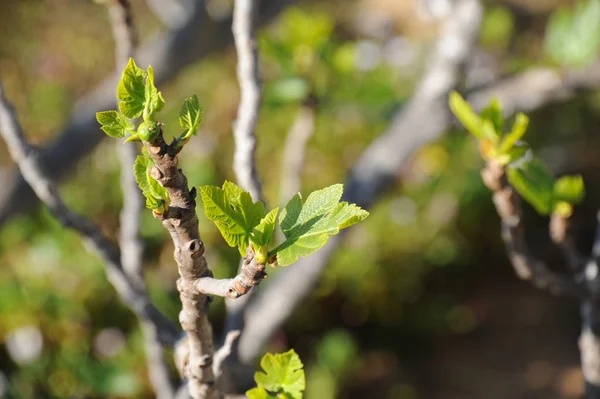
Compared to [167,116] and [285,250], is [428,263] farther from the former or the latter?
[285,250]

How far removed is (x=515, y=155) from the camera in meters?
0.72

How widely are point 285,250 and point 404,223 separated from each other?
75.6 inches

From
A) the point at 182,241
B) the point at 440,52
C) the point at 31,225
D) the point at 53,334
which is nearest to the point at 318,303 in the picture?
the point at 53,334

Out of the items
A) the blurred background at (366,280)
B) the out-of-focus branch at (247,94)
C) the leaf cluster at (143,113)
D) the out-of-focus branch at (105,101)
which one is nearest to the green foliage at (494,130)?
the out-of-focus branch at (247,94)

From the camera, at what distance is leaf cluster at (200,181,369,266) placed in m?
0.48

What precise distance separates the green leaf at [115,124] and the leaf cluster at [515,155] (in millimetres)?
393

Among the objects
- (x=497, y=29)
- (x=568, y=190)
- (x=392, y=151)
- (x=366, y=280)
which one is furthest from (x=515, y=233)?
(x=497, y=29)

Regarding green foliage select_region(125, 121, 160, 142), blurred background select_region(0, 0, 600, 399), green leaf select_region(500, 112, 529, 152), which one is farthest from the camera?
blurred background select_region(0, 0, 600, 399)

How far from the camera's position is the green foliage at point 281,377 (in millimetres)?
582

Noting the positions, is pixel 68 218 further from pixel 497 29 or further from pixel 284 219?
pixel 497 29

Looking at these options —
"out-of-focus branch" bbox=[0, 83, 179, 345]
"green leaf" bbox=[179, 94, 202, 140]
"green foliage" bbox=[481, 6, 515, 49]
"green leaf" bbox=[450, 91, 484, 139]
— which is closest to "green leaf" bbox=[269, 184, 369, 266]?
"green leaf" bbox=[179, 94, 202, 140]

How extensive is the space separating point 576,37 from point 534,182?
0.70 m

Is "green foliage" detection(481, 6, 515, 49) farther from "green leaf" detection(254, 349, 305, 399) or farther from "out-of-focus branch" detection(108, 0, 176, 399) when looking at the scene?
"green leaf" detection(254, 349, 305, 399)

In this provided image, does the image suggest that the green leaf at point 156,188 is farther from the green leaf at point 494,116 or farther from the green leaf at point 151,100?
the green leaf at point 494,116
